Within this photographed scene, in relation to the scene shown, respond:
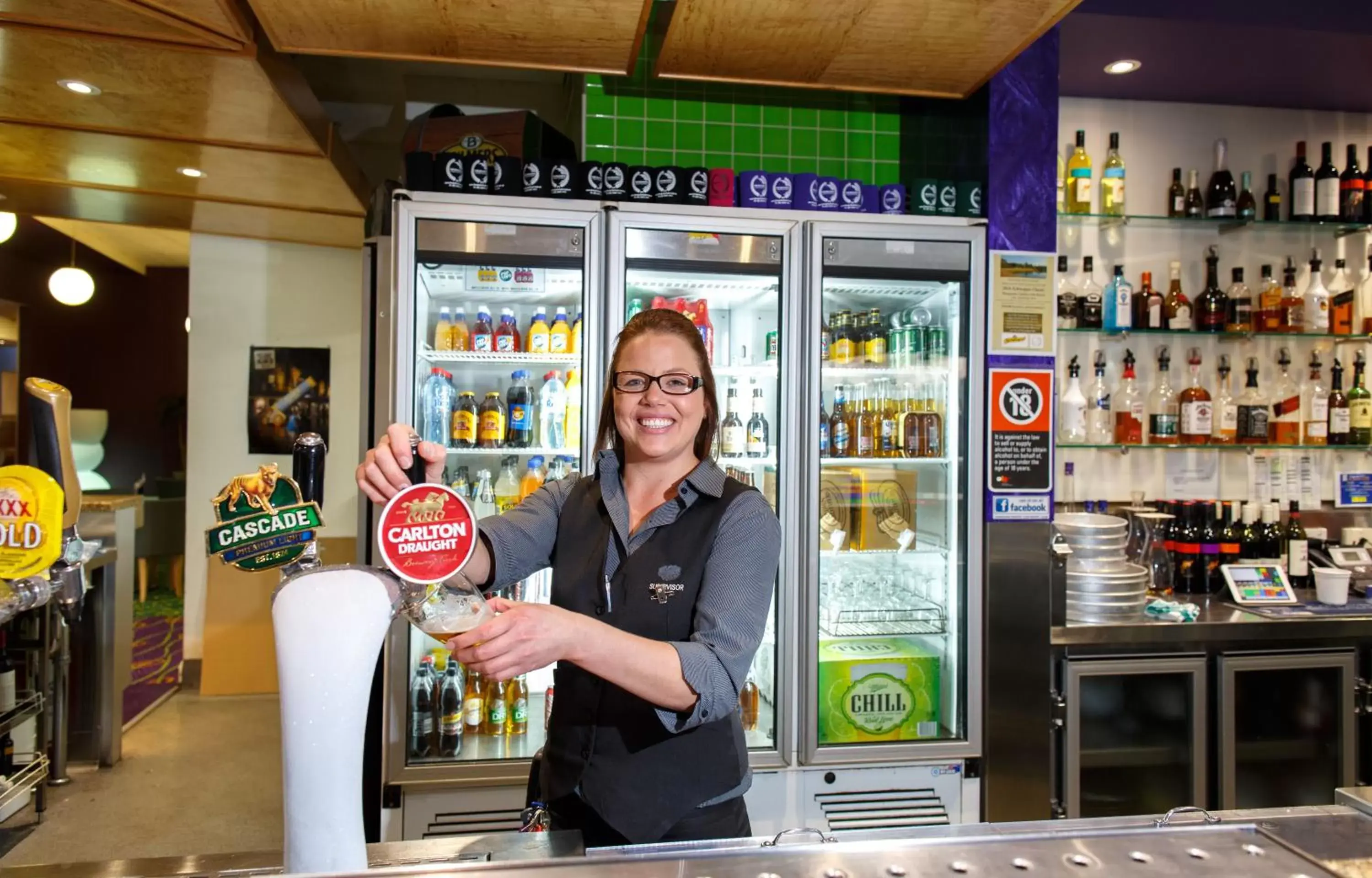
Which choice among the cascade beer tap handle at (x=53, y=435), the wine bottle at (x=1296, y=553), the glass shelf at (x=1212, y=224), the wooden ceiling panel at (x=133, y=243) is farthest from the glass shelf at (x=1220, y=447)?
the wooden ceiling panel at (x=133, y=243)

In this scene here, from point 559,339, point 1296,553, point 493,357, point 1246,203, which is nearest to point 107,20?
point 493,357

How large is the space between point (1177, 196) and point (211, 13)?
378 centimetres

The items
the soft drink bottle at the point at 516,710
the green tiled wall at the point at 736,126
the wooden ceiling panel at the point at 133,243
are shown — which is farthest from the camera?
the wooden ceiling panel at the point at 133,243

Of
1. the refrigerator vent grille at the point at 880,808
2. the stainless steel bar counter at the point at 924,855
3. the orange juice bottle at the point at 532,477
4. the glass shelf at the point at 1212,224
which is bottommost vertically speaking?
the refrigerator vent grille at the point at 880,808

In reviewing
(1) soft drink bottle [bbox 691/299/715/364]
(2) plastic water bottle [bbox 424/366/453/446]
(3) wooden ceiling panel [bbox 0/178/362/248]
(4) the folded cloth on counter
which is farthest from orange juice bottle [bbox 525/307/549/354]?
(4) the folded cloth on counter

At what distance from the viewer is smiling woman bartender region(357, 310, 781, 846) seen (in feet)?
4.78

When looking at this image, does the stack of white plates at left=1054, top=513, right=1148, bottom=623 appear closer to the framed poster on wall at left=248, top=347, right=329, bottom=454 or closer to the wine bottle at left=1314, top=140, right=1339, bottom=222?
the wine bottle at left=1314, top=140, right=1339, bottom=222

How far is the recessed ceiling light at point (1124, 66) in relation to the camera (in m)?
3.40

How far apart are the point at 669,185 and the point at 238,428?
3.65m

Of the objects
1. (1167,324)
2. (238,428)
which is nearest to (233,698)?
(238,428)

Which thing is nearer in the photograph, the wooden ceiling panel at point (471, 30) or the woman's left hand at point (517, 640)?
the woman's left hand at point (517, 640)

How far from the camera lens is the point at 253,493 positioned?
3.13 feet

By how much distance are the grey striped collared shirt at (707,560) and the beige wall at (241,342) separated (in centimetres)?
393

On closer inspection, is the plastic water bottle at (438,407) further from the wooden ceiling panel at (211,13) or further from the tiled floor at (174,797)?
the tiled floor at (174,797)
